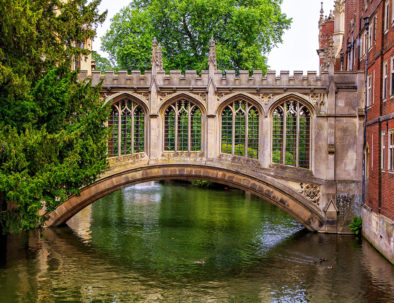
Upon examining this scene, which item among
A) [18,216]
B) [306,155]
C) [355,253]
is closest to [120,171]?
[18,216]

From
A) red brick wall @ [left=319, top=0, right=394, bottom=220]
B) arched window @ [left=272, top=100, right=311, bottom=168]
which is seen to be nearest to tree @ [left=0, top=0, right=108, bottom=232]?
arched window @ [left=272, top=100, right=311, bottom=168]

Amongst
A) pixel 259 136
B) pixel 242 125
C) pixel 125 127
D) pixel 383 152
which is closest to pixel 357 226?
pixel 383 152

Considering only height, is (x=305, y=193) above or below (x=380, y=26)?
below

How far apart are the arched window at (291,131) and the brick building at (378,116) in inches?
73.9

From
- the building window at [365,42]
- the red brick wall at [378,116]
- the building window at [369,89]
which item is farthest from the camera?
the building window at [365,42]

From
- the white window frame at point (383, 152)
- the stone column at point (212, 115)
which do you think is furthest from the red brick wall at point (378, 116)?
the stone column at point (212, 115)

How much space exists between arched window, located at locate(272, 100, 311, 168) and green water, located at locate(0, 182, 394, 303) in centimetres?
308

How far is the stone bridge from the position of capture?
62.6 ft

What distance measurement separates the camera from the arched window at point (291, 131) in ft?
63.7

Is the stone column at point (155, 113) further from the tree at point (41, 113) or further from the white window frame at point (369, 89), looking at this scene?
the white window frame at point (369, 89)

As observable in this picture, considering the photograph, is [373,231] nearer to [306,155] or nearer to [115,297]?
[306,155]

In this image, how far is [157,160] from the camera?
19781 mm

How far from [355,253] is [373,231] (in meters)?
0.96

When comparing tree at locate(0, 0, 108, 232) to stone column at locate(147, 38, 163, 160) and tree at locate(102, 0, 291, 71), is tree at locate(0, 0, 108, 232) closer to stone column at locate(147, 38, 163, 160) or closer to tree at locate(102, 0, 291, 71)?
stone column at locate(147, 38, 163, 160)
